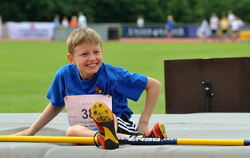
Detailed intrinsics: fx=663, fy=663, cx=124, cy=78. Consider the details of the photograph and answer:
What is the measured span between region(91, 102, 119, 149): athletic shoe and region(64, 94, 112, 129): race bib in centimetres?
62

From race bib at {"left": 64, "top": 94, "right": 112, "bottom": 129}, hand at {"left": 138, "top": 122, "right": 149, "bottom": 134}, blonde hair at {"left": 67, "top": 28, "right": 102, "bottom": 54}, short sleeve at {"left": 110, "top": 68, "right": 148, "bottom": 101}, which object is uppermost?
blonde hair at {"left": 67, "top": 28, "right": 102, "bottom": 54}

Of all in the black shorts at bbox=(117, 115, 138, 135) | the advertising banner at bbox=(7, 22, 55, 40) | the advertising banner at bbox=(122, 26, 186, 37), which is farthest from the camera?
the advertising banner at bbox=(122, 26, 186, 37)

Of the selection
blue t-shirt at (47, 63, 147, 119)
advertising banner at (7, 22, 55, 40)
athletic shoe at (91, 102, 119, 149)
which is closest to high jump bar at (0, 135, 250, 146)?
athletic shoe at (91, 102, 119, 149)

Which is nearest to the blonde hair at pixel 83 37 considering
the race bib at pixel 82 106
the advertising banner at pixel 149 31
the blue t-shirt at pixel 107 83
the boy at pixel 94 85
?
the boy at pixel 94 85

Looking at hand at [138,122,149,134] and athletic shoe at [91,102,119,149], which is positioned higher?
athletic shoe at [91,102,119,149]

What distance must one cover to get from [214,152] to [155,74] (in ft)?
34.2

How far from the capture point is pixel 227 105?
7336 millimetres

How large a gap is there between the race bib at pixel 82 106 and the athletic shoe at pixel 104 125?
62 centimetres

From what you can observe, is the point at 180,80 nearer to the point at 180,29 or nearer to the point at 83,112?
the point at 83,112

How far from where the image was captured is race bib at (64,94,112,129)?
497 centimetres

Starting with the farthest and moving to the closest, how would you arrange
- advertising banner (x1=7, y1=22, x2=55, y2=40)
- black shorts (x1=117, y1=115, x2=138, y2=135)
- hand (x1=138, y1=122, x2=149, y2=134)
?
advertising banner (x1=7, y1=22, x2=55, y2=40) → hand (x1=138, y1=122, x2=149, y2=134) → black shorts (x1=117, y1=115, x2=138, y2=135)

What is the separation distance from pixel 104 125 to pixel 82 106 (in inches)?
30.8

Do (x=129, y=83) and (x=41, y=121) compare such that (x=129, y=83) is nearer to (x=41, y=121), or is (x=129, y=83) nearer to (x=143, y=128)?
(x=143, y=128)

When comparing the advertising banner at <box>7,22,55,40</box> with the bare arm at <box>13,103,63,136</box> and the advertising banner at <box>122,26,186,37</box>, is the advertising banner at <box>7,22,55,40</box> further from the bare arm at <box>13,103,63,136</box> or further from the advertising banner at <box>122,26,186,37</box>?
the bare arm at <box>13,103,63,136</box>
